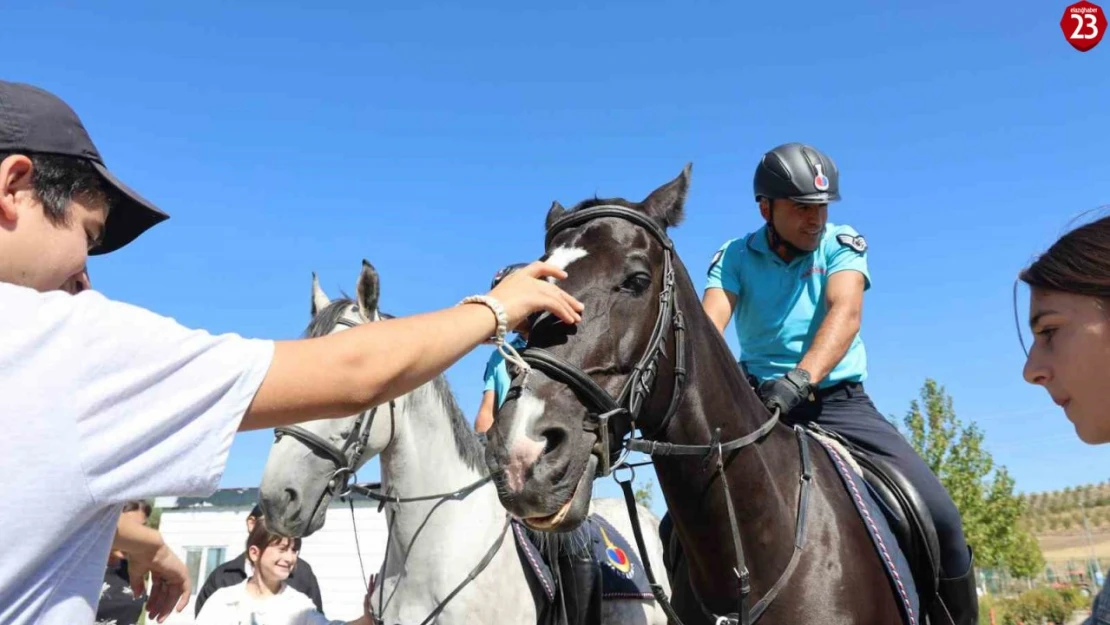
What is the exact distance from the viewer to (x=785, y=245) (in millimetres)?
4988

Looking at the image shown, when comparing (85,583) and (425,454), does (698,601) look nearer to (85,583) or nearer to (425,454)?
(425,454)

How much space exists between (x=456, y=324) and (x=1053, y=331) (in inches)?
60.9

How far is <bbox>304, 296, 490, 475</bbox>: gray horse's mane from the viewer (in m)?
5.18

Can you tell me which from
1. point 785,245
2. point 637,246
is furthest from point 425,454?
point 785,245

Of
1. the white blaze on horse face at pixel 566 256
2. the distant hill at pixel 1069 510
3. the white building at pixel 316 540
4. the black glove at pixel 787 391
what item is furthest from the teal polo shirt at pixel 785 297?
the distant hill at pixel 1069 510

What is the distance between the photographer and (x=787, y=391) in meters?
4.11

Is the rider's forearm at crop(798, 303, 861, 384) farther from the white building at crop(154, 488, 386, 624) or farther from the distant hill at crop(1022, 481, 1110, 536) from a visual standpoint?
the distant hill at crop(1022, 481, 1110, 536)

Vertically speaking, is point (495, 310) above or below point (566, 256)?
below

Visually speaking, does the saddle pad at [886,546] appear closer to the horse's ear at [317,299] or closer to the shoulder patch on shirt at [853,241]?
the shoulder patch on shirt at [853,241]

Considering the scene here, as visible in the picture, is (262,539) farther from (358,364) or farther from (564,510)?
(358,364)

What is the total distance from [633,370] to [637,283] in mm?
381

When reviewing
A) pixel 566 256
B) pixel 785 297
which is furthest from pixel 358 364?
pixel 785 297

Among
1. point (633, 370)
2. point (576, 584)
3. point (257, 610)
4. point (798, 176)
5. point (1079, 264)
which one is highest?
point (798, 176)

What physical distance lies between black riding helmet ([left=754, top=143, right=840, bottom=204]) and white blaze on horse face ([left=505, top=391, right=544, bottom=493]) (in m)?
2.68
